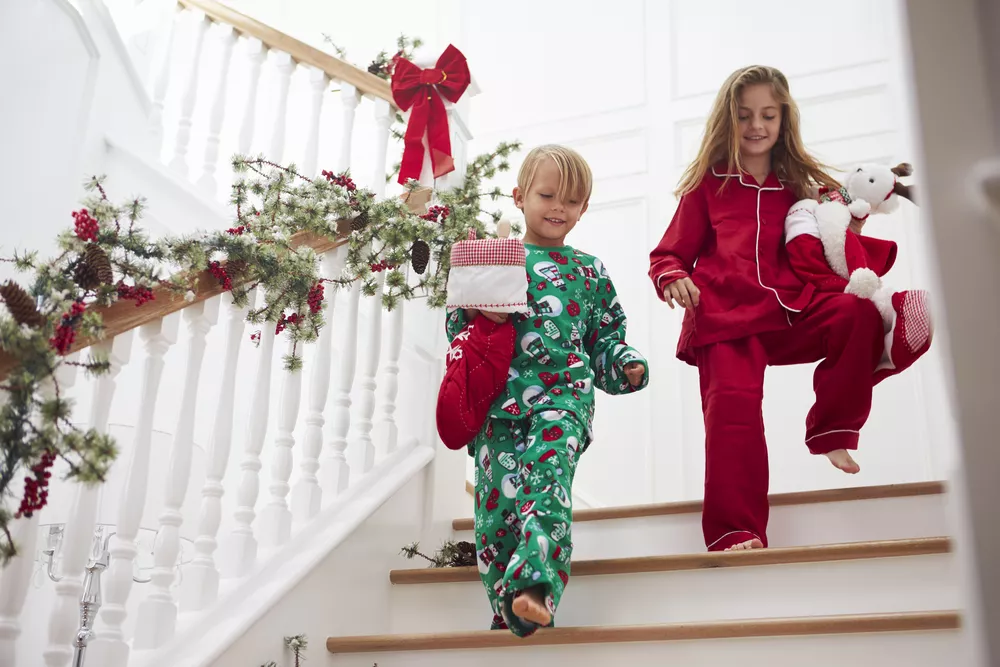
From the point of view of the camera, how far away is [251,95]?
2.97 m

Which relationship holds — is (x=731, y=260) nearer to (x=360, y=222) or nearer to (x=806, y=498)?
(x=806, y=498)

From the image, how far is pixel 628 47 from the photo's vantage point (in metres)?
3.99

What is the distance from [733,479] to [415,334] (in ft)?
3.02

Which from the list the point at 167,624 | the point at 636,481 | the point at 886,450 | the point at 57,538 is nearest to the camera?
the point at 167,624

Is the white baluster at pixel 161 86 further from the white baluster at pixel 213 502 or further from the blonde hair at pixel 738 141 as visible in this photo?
the blonde hair at pixel 738 141

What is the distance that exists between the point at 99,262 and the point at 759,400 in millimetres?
1413

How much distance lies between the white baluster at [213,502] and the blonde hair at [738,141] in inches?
46.8

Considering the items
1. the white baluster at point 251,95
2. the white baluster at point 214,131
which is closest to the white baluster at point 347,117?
the white baluster at point 251,95

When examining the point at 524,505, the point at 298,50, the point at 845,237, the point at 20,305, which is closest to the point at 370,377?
the point at 524,505

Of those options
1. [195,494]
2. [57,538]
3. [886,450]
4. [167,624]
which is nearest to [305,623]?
[167,624]

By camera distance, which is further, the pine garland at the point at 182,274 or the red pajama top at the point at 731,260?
the red pajama top at the point at 731,260

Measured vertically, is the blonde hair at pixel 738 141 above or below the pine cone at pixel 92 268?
above

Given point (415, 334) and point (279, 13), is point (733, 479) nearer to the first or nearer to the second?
point (415, 334)

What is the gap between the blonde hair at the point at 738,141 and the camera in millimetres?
2244
